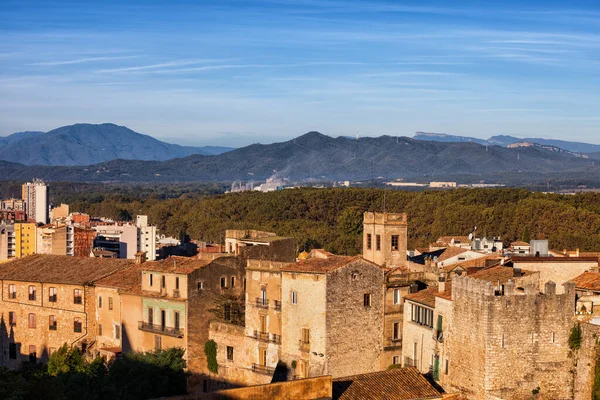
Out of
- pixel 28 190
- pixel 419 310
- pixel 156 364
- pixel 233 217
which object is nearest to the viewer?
pixel 419 310

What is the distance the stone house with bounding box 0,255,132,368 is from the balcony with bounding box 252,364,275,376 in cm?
1161

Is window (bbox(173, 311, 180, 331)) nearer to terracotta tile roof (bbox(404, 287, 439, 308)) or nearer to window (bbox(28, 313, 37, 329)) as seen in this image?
terracotta tile roof (bbox(404, 287, 439, 308))

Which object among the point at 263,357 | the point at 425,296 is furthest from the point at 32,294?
the point at 425,296

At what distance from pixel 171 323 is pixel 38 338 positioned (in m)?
10.1

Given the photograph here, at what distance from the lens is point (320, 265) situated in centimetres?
3947

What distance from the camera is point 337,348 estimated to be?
38.5 metres

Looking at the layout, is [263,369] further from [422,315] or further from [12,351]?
[12,351]

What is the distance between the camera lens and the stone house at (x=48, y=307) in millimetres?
50125

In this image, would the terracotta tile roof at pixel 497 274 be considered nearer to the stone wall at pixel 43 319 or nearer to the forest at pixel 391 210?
the stone wall at pixel 43 319

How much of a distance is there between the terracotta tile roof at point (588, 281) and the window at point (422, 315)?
16.3 ft

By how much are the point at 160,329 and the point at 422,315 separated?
12438mm

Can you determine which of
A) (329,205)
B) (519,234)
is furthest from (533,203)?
(329,205)

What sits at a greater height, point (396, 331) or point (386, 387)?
point (396, 331)

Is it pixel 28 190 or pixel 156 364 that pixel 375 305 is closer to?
pixel 156 364
